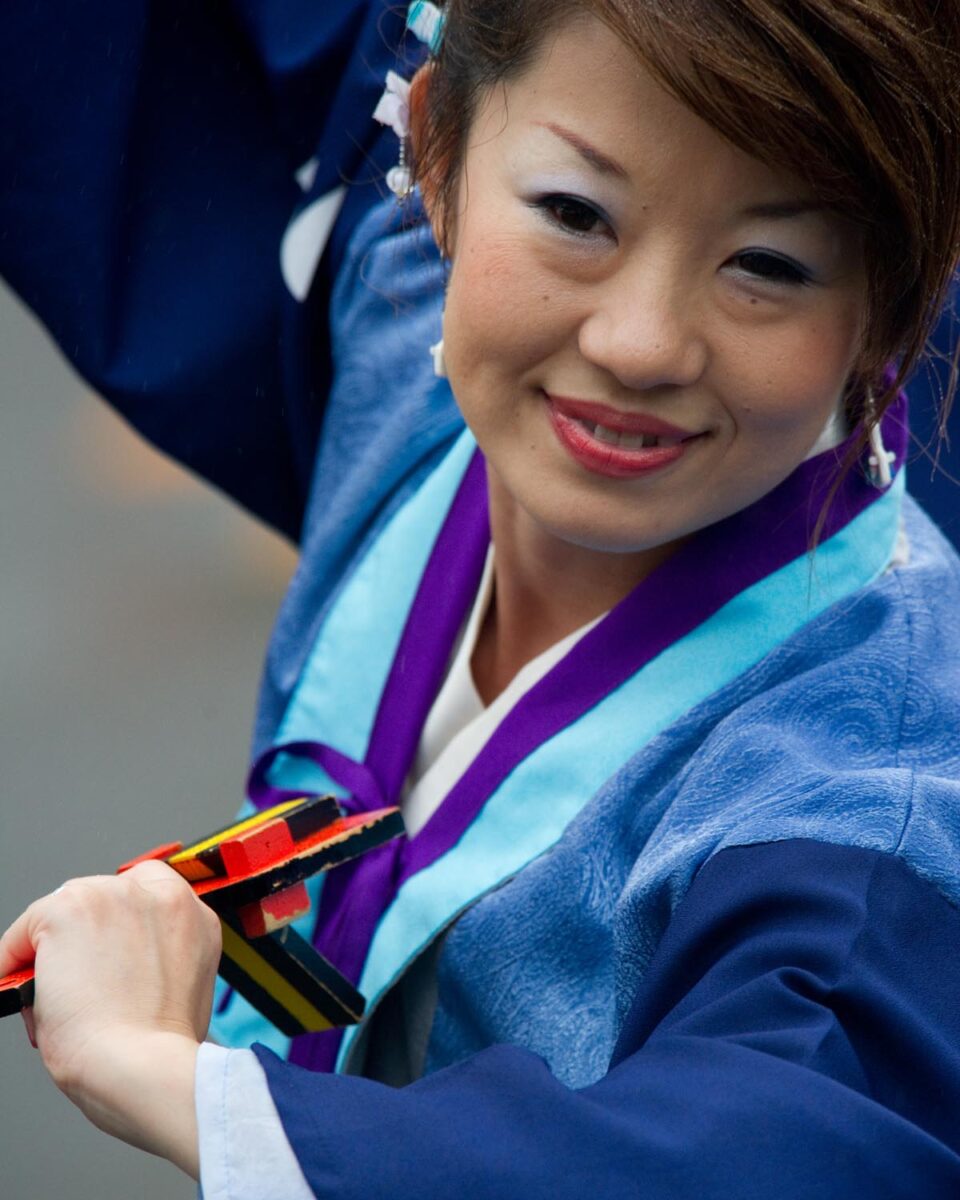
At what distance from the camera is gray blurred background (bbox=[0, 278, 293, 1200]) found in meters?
1.79

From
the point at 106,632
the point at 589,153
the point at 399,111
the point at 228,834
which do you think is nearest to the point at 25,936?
the point at 228,834

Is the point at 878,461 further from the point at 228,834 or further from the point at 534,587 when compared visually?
the point at 228,834

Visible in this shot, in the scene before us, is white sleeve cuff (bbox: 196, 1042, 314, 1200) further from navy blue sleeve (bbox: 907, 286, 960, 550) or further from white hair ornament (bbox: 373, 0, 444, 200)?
navy blue sleeve (bbox: 907, 286, 960, 550)

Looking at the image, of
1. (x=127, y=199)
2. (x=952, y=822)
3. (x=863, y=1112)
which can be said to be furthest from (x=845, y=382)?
(x=127, y=199)

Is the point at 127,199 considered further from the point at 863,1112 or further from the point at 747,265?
the point at 863,1112

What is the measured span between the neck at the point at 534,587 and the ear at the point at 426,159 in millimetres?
181

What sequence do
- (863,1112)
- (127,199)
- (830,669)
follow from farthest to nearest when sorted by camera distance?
(127,199)
(830,669)
(863,1112)

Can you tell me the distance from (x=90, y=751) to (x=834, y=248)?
1.21 metres

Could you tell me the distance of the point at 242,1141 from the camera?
2.21ft

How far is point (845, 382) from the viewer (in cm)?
91

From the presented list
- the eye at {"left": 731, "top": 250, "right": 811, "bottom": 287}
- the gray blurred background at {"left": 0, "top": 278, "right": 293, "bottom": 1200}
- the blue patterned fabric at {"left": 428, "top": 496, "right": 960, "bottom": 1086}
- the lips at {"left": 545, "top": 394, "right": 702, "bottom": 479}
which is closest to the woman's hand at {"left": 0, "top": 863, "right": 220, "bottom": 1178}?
the blue patterned fabric at {"left": 428, "top": 496, "right": 960, "bottom": 1086}

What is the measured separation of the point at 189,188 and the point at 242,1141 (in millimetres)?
877

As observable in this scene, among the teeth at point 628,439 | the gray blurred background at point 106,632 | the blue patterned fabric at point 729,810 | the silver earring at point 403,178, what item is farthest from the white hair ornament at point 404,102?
the gray blurred background at point 106,632

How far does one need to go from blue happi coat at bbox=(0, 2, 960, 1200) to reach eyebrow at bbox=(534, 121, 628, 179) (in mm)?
244
